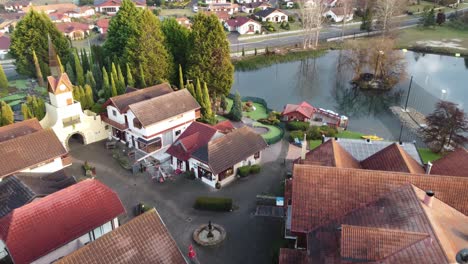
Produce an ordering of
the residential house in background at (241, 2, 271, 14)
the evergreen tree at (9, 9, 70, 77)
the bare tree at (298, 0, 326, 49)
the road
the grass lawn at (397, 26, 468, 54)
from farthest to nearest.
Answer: the residential house in background at (241, 2, 271, 14) → the road → the grass lawn at (397, 26, 468, 54) → the bare tree at (298, 0, 326, 49) → the evergreen tree at (9, 9, 70, 77)

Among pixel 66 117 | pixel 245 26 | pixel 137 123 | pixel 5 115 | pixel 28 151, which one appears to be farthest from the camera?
pixel 245 26

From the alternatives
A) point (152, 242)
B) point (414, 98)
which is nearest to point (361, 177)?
point (152, 242)

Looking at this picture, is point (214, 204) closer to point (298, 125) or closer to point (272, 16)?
point (298, 125)

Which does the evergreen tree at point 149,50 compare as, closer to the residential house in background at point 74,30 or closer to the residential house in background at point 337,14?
the residential house in background at point 74,30

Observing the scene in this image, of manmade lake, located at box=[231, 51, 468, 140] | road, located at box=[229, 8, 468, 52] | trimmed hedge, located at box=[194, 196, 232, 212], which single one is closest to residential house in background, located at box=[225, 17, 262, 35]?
road, located at box=[229, 8, 468, 52]

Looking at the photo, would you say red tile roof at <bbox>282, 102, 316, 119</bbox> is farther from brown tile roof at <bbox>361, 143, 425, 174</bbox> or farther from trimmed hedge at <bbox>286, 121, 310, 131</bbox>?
brown tile roof at <bbox>361, 143, 425, 174</bbox>

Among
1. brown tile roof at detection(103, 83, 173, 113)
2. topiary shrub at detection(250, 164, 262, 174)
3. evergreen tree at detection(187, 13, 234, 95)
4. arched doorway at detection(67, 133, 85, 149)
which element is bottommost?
topiary shrub at detection(250, 164, 262, 174)

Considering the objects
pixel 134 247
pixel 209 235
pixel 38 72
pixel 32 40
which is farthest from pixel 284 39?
pixel 134 247
